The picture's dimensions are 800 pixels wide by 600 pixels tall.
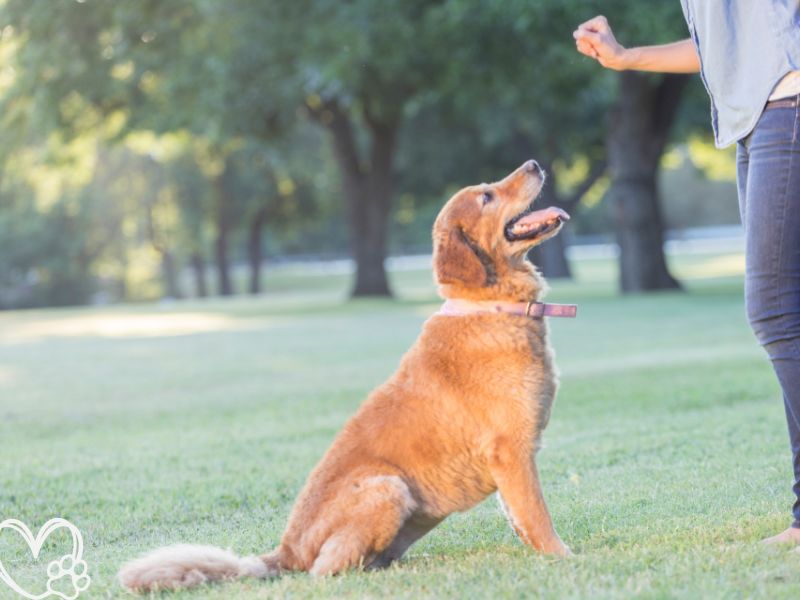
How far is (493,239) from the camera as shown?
196 inches

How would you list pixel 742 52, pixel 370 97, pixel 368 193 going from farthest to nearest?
pixel 368 193 < pixel 370 97 < pixel 742 52

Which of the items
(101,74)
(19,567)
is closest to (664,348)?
(19,567)

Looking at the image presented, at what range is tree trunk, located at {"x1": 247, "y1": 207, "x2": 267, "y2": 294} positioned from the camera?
51281mm

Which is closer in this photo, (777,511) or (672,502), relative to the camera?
(777,511)

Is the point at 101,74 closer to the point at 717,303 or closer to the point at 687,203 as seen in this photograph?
the point at 717,303

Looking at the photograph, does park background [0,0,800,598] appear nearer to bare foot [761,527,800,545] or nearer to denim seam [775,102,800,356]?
bare foot [761,527,800,545]

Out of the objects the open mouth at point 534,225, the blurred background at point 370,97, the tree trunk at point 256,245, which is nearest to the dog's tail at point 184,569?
the open mouth at point 534,225

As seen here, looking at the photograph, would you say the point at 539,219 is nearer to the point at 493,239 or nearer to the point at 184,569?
the point at 493,239

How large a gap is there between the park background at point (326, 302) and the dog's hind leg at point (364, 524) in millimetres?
144

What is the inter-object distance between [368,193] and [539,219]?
26315mm

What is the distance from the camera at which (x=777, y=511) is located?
16.3ft

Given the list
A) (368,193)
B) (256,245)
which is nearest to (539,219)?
(368,193)

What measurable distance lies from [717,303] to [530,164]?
17.7m

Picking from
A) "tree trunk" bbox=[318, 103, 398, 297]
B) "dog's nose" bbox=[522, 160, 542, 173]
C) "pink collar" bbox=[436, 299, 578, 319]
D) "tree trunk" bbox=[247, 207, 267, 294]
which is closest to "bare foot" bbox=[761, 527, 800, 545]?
"pink collar" bbox=[436, 299, 578, 319]
